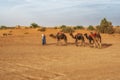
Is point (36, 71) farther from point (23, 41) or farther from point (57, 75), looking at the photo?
point (23, 41)

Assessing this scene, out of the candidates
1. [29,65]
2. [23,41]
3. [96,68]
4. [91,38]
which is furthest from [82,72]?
[23,41]

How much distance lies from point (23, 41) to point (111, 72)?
1027 inches

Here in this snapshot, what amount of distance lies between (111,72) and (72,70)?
2.07 m

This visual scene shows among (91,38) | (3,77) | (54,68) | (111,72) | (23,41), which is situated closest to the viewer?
(3,77)

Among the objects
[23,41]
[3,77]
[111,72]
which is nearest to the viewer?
[3,77]

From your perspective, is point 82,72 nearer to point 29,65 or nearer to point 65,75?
point 65,75

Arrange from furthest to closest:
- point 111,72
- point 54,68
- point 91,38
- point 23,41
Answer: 1. point 23,41
2. point 91,38
3. point 54,68
4. point 111,72

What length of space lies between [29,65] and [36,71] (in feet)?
7.98

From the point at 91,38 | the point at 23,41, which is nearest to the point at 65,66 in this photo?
the point at 91,38

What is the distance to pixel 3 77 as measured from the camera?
50.3 ft

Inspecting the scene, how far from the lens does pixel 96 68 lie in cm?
1856

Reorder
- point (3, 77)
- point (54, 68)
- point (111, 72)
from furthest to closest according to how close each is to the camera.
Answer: point (54, 68) < point (111, 72) < point (3, 77)

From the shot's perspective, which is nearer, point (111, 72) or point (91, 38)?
point (111, 72)

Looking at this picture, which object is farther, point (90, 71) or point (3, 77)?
point (90, 71)
